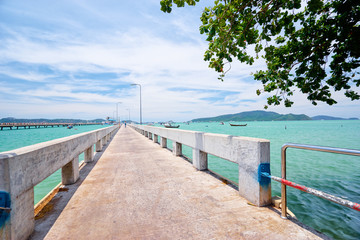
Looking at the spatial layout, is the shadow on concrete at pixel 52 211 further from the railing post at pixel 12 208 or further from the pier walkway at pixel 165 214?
the railing post at pixel 12 208

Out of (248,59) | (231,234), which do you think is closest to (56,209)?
(231,234)

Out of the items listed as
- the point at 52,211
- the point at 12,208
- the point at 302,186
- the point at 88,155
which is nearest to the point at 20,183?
the point at 12,208

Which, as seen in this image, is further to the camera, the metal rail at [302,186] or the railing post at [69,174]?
the railing post at [69,174]

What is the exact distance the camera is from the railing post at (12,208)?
1934 mm

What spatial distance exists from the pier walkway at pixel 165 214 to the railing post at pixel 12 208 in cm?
27

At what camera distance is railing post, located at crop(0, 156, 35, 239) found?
6.34 feet

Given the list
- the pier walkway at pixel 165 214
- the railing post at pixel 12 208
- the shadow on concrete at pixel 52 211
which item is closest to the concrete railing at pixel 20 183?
the railing post at pixel 12 208

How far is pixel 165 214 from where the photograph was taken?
286 centimetres

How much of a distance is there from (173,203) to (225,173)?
6703 mm

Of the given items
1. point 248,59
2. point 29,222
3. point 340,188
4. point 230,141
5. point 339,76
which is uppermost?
point 248,59

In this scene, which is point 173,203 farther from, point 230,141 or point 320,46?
point 320,46

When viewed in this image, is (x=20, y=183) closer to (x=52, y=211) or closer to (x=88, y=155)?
(x=52, y=211)

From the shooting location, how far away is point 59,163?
3.38 meters

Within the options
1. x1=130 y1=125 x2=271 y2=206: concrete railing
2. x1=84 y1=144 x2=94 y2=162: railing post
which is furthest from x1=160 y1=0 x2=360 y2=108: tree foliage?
x1=84 y1=144 x2=94 y2=162: railing post
